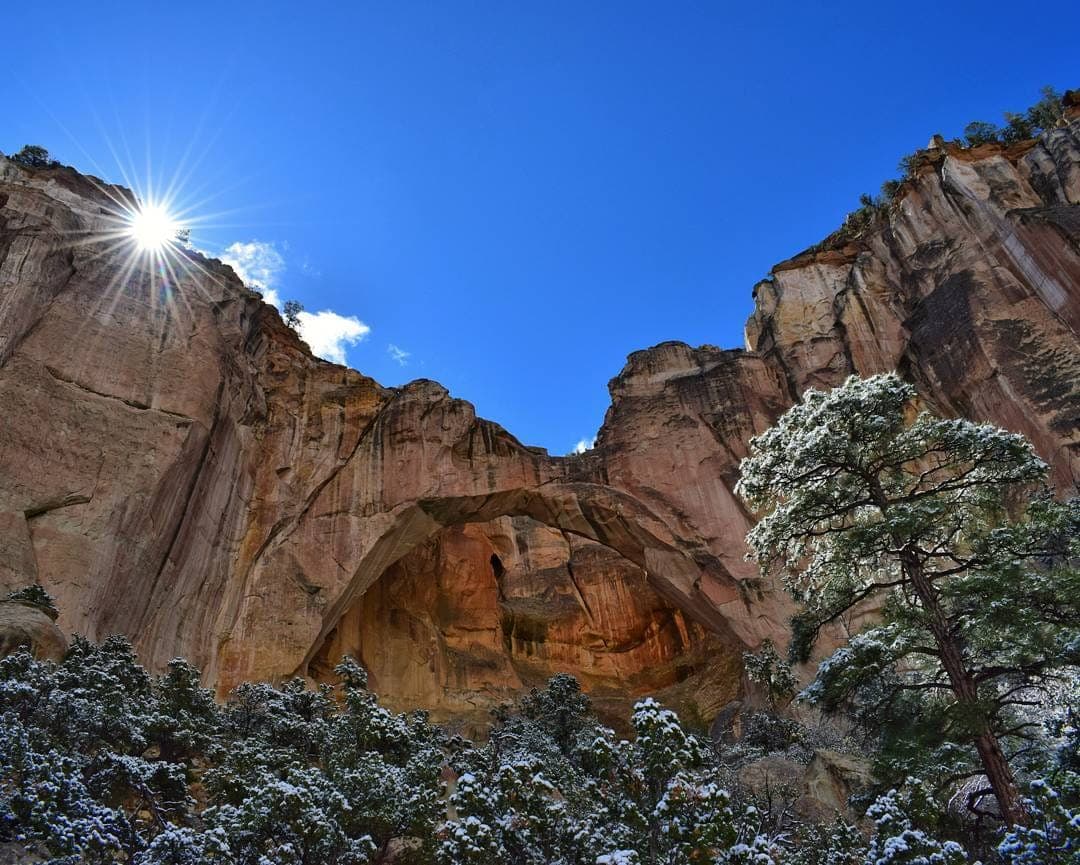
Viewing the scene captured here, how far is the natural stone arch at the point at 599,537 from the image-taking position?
27.1 metres

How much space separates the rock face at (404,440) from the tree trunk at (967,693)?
14458 mm

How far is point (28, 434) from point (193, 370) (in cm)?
548

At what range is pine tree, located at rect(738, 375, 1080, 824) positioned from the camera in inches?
393

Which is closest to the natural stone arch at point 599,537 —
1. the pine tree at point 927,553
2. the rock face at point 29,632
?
the rock face at point 29,632

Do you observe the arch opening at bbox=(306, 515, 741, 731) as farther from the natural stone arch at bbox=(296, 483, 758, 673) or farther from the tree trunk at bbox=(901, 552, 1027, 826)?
the tree trunk at bbox=(901, 552, 1027, 826)

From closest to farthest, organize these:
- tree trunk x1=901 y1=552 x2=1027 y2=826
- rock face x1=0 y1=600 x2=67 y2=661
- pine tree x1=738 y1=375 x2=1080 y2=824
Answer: tree trunk x1=901 y1=552 x2=1027 y2=826
pine tree x1=738 y1=375 x2=1080 y2=824
rock face x1=0 y1=600 x2=67 y2=661

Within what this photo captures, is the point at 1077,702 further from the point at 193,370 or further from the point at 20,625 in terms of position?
the point at 193,370

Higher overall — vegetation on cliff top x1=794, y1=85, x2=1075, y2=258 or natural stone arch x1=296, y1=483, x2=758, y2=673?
vegetation on cliff top x1=794, y1=85, x2=1075, y2=258

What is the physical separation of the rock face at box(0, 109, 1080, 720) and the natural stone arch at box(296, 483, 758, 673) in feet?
0.40

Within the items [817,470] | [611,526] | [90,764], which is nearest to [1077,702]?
[817,470]

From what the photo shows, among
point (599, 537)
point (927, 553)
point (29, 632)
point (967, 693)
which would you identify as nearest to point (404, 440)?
point (599, 537)

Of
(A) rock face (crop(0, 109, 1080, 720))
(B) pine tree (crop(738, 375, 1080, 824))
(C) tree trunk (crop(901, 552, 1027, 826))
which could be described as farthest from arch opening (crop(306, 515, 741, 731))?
(C) tree trunk (crop(901, 552, 1027, 826))

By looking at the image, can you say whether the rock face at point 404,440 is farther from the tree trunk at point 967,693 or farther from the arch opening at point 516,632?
the tree trunk at point 967,693

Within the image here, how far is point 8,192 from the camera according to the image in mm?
24547
